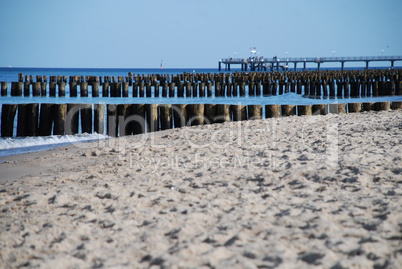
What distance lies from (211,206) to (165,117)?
262 inches

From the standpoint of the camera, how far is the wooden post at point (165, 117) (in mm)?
10600

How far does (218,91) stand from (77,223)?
2444cm

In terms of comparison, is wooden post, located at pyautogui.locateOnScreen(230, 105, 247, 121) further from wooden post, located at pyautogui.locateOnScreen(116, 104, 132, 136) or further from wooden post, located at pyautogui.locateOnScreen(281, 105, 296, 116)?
wooden post, located at pyautogui.locateOnScreen(116, 104, 132, 136)

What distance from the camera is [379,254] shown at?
9.52ft

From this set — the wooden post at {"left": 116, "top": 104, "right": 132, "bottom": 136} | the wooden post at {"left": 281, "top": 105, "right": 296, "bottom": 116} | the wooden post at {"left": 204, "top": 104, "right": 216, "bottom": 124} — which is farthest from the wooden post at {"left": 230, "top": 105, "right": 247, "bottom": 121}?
the wooden post at {"left": 116, "top": 104, "right": 132, "bottom": 136}

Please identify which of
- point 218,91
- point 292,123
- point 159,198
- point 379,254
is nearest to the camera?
point 379,254

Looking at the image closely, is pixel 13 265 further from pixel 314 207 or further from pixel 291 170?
pixel 291 170

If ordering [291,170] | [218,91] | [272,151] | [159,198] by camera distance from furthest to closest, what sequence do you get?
[218,91] < [272,151] < [291,170] < [159,198]

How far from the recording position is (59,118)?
1019 centimetres

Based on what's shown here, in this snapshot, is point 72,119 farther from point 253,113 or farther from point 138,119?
point 253,113

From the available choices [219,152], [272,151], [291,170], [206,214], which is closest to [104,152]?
[219,152]

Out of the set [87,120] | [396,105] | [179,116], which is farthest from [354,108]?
[87,120]

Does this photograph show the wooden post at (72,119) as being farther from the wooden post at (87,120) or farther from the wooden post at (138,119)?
the wooden post at (138,119)

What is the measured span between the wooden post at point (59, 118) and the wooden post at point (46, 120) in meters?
0.11
